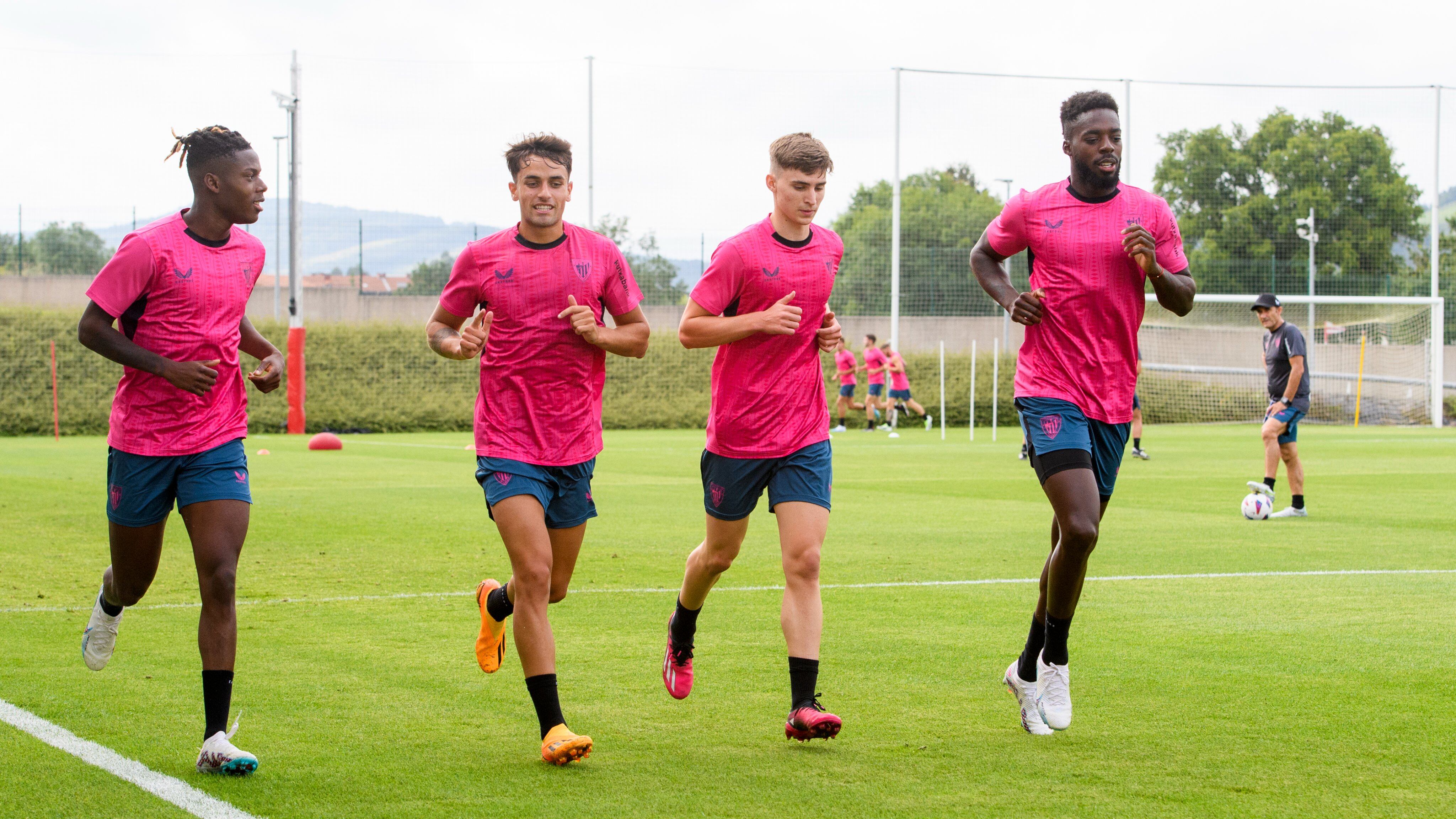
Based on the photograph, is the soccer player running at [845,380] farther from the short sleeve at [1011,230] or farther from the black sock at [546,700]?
the black sock at [546,700]

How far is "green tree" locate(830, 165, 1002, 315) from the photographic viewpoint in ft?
129

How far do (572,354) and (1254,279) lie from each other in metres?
38.7

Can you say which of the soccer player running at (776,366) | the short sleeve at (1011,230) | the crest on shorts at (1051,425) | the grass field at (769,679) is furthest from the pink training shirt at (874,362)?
the soccer player running at (776,366)

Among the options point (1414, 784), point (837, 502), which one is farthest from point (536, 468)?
point (837, 502)

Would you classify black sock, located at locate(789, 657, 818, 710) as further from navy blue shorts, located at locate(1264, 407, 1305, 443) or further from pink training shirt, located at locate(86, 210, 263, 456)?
navy blue shorts, located at locate(1264, 407, 1305, 443)

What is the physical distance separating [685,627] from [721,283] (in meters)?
1.36

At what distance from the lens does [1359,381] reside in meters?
37.2

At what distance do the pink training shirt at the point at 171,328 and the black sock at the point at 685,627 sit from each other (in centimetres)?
181

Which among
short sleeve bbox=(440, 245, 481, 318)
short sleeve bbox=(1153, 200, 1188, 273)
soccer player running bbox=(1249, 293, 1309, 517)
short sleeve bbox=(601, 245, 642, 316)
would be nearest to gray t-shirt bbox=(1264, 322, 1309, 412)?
soccer player running bbox=(1249, 293, 1309, 517)

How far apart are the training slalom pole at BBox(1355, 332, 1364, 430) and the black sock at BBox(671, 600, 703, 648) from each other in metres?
34.5

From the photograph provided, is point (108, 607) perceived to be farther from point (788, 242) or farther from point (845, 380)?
point (845, 380)

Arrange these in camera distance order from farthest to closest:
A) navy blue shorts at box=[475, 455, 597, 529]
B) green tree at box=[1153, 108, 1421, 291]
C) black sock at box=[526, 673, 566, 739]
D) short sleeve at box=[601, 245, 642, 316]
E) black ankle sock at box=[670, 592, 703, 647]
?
green tree at box=[1153, 108, 1421, 291], black ankle sock at box=[670, 592, 703, 647], short sleeve at box=[601, 245, 642, 316], navy blue shorts at box=[475, 455, 597, 529], black sock at box=[526, 673, 566, 739]

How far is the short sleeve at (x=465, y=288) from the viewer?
5.25 meters

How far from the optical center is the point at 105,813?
165 inches
